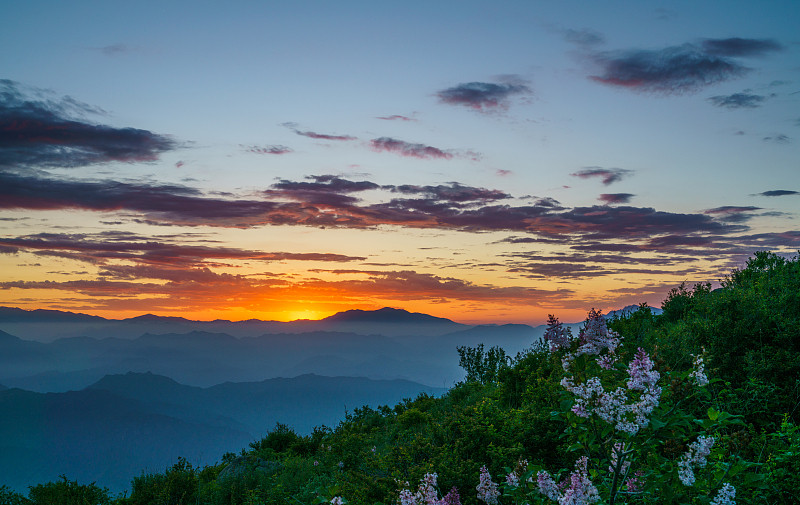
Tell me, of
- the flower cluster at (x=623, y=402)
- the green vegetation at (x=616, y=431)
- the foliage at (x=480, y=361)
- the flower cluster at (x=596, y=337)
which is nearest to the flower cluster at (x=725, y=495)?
the green vegetation at (x=616, y=431)

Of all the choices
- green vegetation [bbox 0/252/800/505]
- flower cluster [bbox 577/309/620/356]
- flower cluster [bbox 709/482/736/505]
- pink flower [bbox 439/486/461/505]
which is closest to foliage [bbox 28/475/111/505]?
green vegetation [bbox 0/252/800/505]

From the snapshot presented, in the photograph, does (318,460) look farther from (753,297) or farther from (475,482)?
(753,297)

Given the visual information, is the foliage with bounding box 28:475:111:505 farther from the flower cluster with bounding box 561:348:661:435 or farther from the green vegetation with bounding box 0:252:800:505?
the flower cluster with bounding box 561:348:661:435

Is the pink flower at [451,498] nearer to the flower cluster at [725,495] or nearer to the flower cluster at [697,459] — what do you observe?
the flower cluster at [697,459]

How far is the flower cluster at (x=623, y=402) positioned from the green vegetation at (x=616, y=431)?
19 mm

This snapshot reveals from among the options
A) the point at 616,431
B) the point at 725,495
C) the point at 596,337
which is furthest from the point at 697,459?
the point at 596,337

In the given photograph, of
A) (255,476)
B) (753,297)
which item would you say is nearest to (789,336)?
(753,297)

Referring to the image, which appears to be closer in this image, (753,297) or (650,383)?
(650,383)

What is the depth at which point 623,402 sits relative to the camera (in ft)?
15.6

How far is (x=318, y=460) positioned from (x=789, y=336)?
1419 cm

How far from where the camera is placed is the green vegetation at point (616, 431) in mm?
5141

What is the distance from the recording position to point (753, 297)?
11594 mm

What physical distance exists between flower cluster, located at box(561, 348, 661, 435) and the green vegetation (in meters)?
0.02

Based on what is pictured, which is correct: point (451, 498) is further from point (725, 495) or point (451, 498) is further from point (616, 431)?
point (725, 495)
